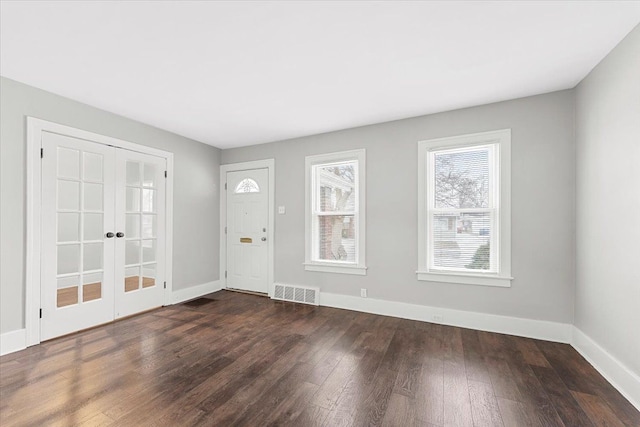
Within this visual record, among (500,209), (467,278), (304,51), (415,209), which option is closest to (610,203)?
(500,209)

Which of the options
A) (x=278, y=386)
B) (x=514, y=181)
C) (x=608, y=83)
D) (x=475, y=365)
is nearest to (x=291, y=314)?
(x=278, y=386)

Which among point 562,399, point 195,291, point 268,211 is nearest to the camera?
point 562,399

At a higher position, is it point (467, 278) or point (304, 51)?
point (304, 51)

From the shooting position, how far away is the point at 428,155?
3564 millimetres

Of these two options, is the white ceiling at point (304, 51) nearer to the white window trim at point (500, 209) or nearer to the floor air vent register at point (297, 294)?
the white window trim at point (500, 209)

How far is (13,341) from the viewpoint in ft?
8.78

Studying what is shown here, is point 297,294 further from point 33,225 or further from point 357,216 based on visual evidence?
point 33,225

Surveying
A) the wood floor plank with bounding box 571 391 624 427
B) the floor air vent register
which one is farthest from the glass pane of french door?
the wood floor plank with bounding box 571 391 624 427

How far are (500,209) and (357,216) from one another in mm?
1731

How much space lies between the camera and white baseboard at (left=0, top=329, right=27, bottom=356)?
2607mm

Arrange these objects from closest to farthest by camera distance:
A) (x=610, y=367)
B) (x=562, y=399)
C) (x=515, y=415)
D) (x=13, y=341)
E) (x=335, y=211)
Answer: (x=515, y=415) < (x=562, y=399) < (x=610, y=367) < (x=13, y=341) < (x=335, y=211)

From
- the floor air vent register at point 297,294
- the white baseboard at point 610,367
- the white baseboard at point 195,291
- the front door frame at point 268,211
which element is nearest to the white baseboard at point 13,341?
the white baseboard at point 195,291

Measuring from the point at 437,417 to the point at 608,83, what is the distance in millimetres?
2922

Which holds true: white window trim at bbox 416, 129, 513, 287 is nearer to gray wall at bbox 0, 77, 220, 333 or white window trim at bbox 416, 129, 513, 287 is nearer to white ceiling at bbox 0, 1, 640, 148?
white ceiling at bbox 0, 1, 640, 148
